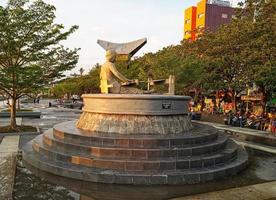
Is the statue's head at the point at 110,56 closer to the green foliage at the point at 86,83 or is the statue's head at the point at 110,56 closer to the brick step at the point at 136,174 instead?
the brick step at the point at 136,174

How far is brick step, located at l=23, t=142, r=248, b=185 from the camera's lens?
8172mm

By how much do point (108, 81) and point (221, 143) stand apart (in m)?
5.04

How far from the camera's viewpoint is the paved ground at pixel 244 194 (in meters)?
7.24

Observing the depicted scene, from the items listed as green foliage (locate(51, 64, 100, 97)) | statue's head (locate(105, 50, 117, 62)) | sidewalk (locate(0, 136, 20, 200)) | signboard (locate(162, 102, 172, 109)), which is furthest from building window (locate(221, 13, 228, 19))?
signboard (locate(162, 102, 172, 109))

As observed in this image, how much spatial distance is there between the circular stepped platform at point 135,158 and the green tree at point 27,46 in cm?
631

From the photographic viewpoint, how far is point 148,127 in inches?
423

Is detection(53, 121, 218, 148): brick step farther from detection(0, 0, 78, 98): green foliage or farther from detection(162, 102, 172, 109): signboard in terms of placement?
detection(0, 0, 78, 98): green foliage

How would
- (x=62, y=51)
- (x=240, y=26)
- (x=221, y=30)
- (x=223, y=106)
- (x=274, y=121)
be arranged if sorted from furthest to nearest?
(x=223, y=106)
(x=221, y=30)
(x=240, y=26)
(x=274, y=121)
(x=62, y=51)

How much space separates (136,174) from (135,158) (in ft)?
2.42

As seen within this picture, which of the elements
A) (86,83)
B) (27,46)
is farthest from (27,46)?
(86,83)

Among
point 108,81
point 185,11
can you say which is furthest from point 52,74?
point 185,11

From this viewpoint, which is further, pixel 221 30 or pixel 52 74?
pixel 221 30

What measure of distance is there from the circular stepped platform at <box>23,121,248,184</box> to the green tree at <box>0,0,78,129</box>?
631 centimetres

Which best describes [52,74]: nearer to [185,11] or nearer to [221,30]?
[221,30]
